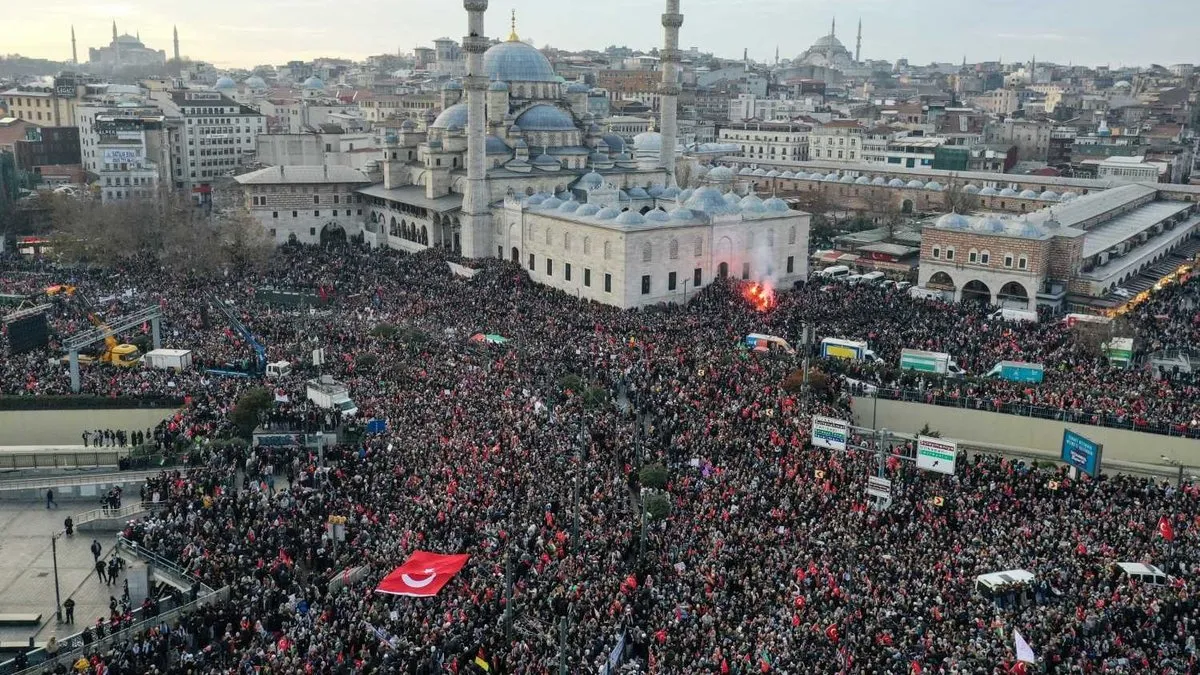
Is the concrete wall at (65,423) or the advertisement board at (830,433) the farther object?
the concrete wall at (65,423)

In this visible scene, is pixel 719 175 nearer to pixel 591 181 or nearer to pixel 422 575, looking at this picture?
pixel 591 181

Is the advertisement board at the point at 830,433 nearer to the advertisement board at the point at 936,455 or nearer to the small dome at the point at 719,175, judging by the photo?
the advertisement board at the point at 936,455

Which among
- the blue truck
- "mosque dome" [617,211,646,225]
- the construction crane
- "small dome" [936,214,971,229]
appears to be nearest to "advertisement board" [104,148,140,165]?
the construction crane

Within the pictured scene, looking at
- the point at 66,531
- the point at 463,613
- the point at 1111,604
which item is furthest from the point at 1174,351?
the point at 66,531

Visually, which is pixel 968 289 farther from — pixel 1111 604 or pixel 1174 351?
pixel 1111 604

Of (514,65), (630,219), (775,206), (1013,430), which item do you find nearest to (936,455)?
(1013,430)

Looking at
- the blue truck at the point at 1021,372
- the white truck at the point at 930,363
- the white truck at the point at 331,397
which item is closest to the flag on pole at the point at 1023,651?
the blue truck at the point at 1021,372
